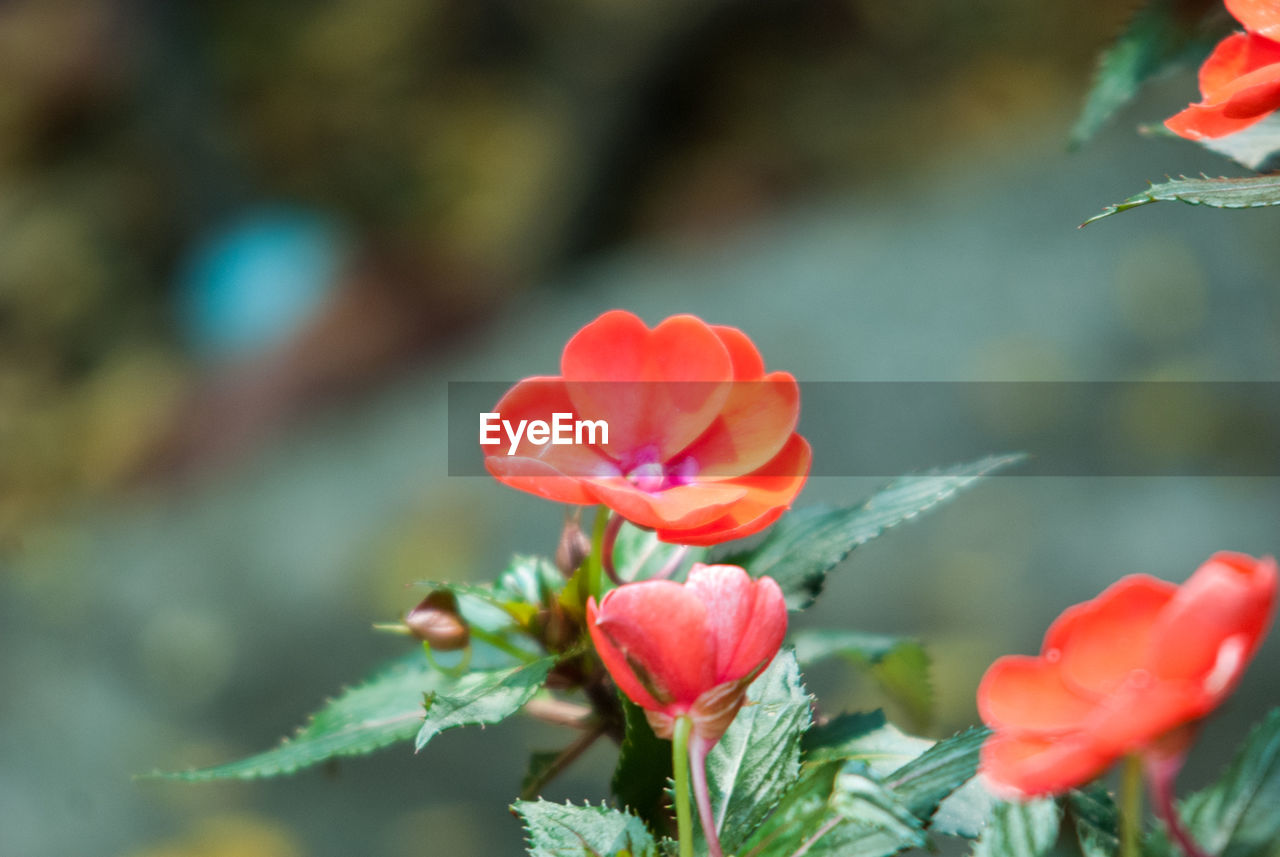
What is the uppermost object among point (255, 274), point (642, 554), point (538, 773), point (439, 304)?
point (255, 274)

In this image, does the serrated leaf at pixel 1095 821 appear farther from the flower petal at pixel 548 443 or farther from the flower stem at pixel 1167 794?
the flower petal at pixel 548 443

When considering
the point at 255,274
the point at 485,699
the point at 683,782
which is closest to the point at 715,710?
the point at 683,782

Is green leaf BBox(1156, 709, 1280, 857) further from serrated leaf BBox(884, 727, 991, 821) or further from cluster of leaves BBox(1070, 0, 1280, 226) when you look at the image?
cluster of leaves BBox(1070, 0, 1280, 226)

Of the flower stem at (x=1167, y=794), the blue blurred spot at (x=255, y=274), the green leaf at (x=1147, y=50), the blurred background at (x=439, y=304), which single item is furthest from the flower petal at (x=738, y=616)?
the blue blurred spot at (x=255, y=274)

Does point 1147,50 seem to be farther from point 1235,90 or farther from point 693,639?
point 693,639

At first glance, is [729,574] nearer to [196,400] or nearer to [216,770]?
[216,770]

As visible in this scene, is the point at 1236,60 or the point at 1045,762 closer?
the point at 1045,762
